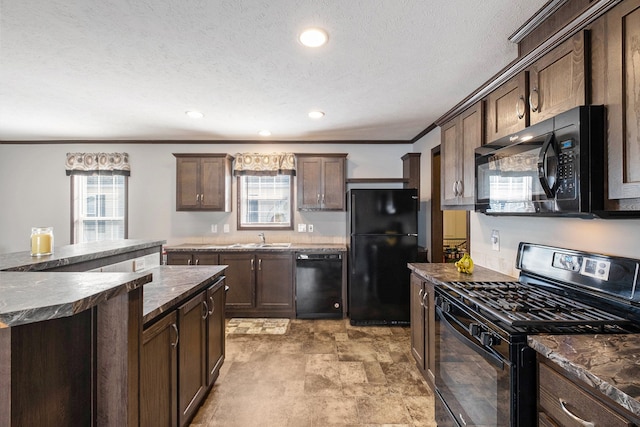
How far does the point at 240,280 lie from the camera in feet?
12.9

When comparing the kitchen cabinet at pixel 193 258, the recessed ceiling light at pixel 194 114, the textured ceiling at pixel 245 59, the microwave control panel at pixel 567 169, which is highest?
the recessed ceiling light at pixel 194 114

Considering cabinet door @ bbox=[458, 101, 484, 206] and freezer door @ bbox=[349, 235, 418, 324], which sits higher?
cabinet door @ bbox=[458, 101, 484, 206]

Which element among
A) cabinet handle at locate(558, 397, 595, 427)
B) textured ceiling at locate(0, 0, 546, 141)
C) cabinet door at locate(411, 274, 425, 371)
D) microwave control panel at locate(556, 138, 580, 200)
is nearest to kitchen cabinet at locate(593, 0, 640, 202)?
microwave control panel at locate(556, 138, 580, 200)

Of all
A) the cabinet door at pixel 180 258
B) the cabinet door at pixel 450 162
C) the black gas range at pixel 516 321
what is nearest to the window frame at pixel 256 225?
the cabinet door at pixel 180 258

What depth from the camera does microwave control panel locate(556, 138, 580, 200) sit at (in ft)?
4.05

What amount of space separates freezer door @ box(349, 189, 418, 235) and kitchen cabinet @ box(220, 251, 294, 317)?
104cm

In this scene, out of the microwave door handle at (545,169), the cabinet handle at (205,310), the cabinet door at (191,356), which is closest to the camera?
the microwave door handle at (545,169)

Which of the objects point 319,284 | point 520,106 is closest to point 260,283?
point 319,284

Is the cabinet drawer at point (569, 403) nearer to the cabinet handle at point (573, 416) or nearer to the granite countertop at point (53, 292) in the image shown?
the cabinet handle at point (573, 416)

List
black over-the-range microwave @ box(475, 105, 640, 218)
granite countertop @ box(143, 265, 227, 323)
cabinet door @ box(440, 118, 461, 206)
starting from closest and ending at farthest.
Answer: black over-the-range microwave @ box(475, 105, 640, 218) → granite countertop @ box(143, 265, 227, 323) → cabinet door @ box(440, 118, 461, 206)

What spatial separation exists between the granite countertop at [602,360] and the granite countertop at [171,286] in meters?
1.61

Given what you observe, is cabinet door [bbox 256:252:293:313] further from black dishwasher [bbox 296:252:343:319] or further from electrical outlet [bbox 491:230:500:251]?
electrical outlet [bbox 491:230:500:251]

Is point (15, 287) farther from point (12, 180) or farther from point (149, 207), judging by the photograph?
point (12, 180)

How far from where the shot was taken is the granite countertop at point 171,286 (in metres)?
1.49
